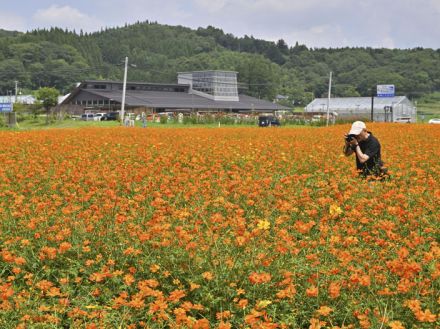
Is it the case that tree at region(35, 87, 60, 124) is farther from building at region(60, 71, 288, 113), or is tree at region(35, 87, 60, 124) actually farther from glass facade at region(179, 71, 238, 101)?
glass facade at region(179, 71, 238, 101)

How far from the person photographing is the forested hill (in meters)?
111

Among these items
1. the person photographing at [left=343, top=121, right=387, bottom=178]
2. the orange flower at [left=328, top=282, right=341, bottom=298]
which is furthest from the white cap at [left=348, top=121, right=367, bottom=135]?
the orange flower at [left=328, top=282, right=341, bottom=298]

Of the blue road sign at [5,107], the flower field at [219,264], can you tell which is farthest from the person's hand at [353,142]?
the blue road sign at [5,107]

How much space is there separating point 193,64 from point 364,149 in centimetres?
12578

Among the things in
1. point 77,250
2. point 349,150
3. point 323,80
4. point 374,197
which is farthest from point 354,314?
point 323,80

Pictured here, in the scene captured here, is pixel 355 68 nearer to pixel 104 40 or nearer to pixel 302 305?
pixel 104 40

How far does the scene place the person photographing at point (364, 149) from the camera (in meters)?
8.59

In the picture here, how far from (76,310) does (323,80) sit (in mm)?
135023

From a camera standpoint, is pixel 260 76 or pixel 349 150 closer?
pixel 349 150

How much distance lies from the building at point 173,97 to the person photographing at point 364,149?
5947cm

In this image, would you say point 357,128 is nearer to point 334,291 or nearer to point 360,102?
point 334,291

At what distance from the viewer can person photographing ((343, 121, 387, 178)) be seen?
8586 mm

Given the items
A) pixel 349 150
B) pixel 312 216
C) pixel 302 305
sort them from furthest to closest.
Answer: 1. pixel 349 150
2. pixel 312 216
3. pixel 302 305

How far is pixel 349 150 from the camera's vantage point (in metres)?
8.84
